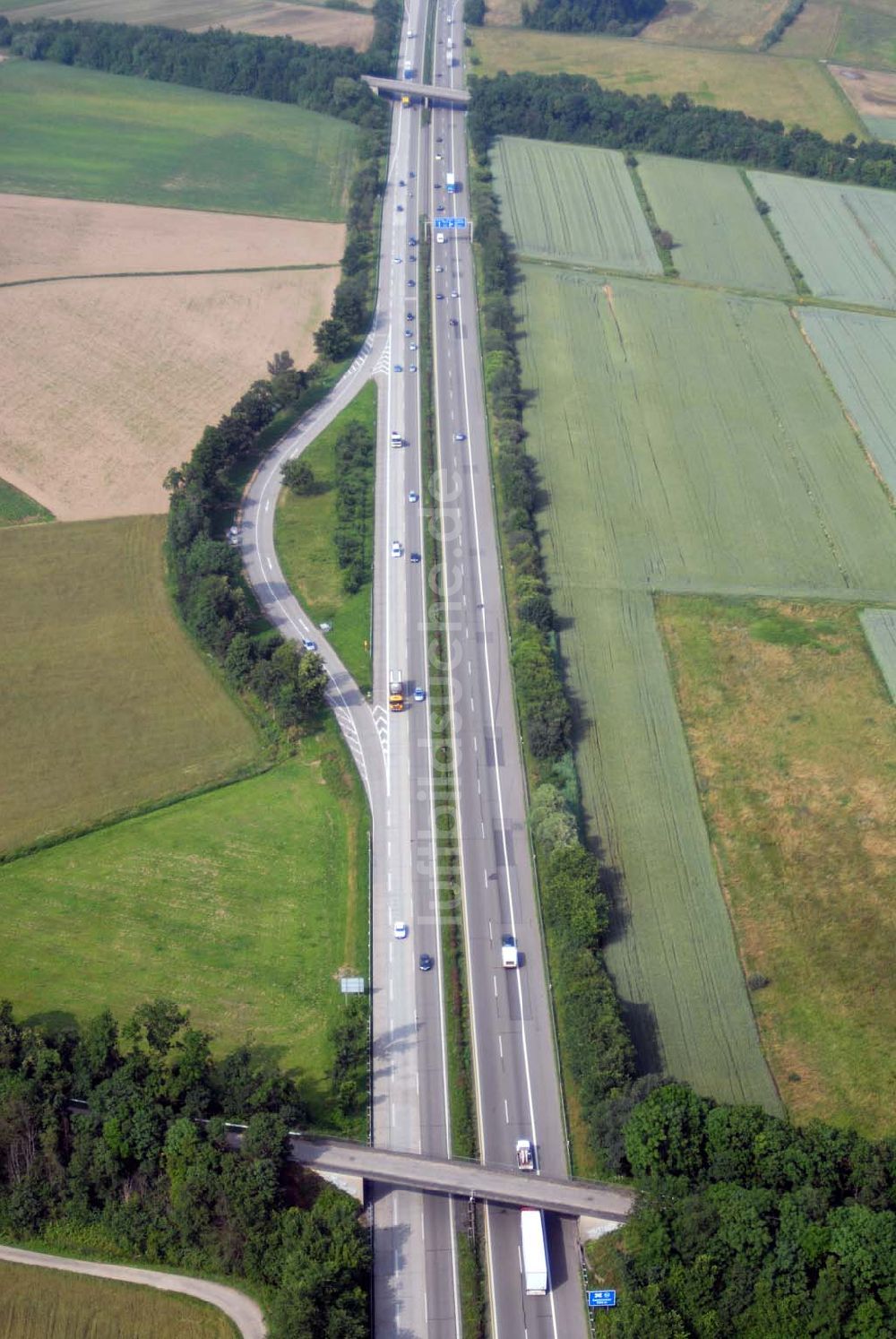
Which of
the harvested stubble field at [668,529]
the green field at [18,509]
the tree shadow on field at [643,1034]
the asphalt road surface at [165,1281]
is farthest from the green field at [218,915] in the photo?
the green field at [18,509]

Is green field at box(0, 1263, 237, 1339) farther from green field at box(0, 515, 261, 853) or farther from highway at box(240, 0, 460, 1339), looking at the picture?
green field at box(0, 515, 261, 853)

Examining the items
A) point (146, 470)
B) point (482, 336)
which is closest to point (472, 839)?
point (146, 470)

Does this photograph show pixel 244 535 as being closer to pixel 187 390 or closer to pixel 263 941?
pixel 187 390

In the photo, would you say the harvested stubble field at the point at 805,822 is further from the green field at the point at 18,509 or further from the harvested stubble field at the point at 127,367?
the green field at the point at 18,509

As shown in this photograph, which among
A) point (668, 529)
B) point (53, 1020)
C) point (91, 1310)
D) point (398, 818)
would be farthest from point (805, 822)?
Answer: point (91, 1310)

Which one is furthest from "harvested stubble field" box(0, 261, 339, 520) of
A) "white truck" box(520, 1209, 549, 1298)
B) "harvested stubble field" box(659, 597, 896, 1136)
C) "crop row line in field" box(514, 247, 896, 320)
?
"white truck" box(520, 1209, 549, 1298)

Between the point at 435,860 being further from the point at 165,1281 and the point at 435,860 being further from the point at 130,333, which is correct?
the point at 130,333
